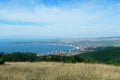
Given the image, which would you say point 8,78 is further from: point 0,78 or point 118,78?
point 118,78

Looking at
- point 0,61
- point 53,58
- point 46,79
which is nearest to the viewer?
point 46,79

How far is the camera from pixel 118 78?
942 centimetres

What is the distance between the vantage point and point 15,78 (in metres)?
8.57

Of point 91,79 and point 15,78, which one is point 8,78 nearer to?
point 15,78

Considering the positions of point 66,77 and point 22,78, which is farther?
point 66,77

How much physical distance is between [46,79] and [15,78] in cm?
98

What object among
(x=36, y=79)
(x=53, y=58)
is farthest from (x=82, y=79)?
(x=53, y=58)

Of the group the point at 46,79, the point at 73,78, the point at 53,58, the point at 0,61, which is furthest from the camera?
the point at 53,58

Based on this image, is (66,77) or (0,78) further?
(66,77)

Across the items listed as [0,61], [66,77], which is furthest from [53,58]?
[66,77]

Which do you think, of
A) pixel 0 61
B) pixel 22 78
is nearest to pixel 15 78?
pixel 22 78

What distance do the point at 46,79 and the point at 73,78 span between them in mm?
1047

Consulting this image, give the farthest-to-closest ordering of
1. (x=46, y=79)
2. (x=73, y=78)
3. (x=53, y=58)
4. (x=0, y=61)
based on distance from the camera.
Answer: (x=53, y=58), (x=0, y=61), (x=73, y=78), (x=46, y=79)

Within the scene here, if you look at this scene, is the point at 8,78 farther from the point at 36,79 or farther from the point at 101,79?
the point at 101,79
